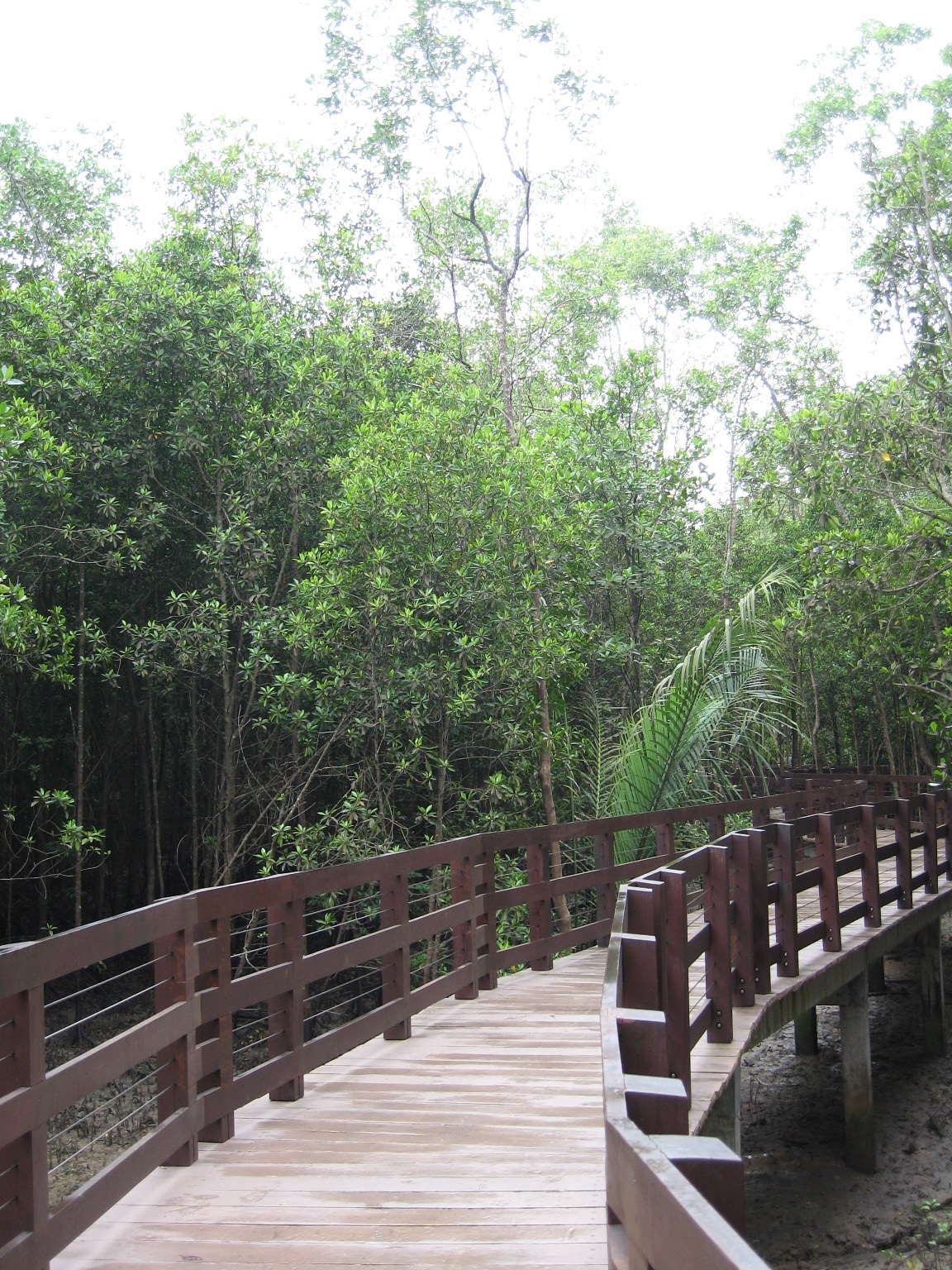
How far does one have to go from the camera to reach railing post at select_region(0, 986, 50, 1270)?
2820 millimetres

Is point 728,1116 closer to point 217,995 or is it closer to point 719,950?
point 719,950

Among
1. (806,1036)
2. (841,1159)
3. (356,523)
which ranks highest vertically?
(356,523)

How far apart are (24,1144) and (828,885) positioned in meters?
5.86

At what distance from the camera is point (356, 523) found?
1067cm

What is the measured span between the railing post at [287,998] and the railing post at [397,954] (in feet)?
3.18

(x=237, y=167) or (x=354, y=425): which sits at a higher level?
(x=237, y=167)

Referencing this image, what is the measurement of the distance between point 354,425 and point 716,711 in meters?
4.70

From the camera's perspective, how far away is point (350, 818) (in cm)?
1044

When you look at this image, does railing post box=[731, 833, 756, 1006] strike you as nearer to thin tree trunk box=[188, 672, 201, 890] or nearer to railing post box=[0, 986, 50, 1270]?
railing post box=[0, 986, 50, 1270]

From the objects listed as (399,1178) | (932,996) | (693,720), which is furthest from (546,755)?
(399,1178)

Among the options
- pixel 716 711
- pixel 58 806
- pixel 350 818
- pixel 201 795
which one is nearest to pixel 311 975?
pixel 350 818

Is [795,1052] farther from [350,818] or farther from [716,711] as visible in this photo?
[350,818]

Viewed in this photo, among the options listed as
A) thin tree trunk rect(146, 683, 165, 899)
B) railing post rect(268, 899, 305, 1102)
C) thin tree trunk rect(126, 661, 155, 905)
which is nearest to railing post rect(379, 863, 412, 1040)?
railing post rect(268, 899, 305, 1102)

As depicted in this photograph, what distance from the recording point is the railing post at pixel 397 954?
19.3 feet
